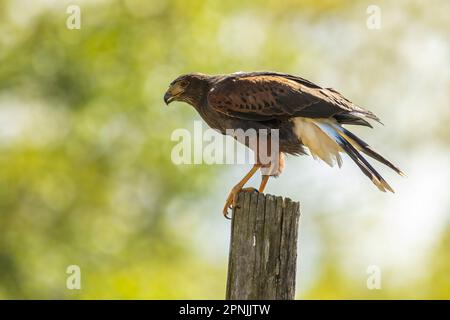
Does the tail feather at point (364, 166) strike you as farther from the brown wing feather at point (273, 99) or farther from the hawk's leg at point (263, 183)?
the hawk's leg at point (263, 183)

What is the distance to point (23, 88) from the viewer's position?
2078 centimetres

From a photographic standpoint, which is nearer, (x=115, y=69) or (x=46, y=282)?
(x=46, y=282)

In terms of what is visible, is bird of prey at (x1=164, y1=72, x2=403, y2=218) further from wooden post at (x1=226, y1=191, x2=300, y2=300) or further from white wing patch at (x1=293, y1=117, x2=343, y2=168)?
wooden post at (x1=226, y1=191, x2=300, y2=300)

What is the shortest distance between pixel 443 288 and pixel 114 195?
7940mm

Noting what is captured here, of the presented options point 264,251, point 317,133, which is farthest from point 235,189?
point 264,251

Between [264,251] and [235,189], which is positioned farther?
[235,189]

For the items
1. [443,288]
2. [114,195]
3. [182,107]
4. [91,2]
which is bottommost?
[443,288]

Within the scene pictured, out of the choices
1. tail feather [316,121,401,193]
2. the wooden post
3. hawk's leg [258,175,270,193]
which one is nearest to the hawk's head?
hawk's leg [258,175,270,193]

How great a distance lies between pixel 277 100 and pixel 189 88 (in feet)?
4.17

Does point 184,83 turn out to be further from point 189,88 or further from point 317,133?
point 317,133

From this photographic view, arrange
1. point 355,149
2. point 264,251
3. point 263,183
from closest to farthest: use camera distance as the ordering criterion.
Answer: point 264,251, point 355,149, point 263,183

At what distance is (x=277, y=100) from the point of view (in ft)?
27.0
